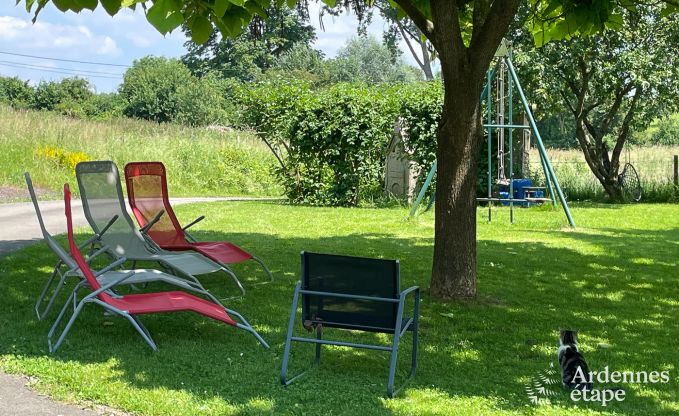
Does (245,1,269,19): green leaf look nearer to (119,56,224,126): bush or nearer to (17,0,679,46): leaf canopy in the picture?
(17,0,679,46): leaf canopy

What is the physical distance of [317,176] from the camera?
18875mm

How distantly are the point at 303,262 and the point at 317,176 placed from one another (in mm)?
14022

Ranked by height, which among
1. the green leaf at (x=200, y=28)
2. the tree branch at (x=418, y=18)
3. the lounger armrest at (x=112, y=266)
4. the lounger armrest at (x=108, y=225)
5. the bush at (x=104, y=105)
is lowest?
the lounger armrest at (x=112, y=266)

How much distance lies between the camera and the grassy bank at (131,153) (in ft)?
71.8

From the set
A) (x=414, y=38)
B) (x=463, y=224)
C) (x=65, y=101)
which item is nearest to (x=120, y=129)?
(x=414, y=38)

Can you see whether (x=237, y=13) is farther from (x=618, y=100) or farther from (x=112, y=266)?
(x=618, y=100)

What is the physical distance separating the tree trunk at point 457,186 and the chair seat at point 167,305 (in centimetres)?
248

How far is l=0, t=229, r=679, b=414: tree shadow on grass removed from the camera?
4.52m

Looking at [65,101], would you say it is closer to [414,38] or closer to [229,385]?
[414,38]

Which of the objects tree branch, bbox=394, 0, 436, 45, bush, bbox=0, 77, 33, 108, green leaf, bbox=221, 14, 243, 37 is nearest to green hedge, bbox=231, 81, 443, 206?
tree branch, bbox=394, 0, 436, 45

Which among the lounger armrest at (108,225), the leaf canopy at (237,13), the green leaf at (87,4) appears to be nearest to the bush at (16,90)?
the lounger armrest at (108,225)

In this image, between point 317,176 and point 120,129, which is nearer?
point 317,176

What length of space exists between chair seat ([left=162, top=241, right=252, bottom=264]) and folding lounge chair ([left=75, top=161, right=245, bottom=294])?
234mm

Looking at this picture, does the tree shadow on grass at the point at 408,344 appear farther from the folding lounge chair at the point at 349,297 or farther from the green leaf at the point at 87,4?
the green leaf at the point at 87,4
